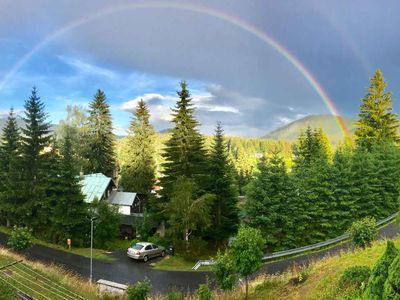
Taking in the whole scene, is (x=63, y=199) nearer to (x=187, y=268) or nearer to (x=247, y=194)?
(x=187, y=268)

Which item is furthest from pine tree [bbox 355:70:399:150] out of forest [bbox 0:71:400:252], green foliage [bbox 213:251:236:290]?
green foliage [bbox 213:251:236:290]

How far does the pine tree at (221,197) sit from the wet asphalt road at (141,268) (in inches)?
348

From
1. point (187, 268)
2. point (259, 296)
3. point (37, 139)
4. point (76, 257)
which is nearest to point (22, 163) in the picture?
point (37, 139)

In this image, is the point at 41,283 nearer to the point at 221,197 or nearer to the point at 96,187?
the point at 221,197

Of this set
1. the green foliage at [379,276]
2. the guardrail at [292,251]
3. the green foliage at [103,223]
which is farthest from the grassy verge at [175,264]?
the green foliage at [379,276]

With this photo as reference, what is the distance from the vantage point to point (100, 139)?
185ft

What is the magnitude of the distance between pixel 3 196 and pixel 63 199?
28.4 feet

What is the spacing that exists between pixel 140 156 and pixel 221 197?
2195 centimetres

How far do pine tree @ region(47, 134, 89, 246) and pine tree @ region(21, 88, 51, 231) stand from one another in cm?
236

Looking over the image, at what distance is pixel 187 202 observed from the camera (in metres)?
31.1

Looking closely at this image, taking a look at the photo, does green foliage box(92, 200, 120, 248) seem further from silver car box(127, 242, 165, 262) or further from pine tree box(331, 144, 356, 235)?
pine tree box(331, 144, 356, 235)

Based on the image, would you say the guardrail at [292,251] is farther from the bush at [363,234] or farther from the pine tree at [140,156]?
the pine tree at [140,156]

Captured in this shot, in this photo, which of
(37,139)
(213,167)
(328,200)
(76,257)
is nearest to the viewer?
(76,257)

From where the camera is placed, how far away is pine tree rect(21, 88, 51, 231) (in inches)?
1442
